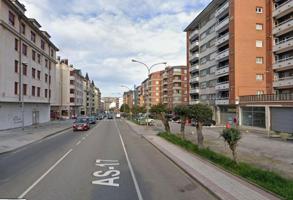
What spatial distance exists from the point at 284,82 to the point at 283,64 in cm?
253

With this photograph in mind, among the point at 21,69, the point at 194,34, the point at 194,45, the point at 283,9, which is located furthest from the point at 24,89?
the point at 194,34

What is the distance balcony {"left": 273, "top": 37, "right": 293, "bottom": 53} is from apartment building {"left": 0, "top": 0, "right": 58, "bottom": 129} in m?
34.5

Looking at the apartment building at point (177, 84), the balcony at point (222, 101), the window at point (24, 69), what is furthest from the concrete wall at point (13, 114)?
the apartment building at point (177, 84)

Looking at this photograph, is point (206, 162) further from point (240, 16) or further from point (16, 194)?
point (240, 16)

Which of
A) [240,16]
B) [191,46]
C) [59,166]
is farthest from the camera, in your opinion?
[191,46]

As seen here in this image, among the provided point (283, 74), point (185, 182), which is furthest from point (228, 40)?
point (185, 182)

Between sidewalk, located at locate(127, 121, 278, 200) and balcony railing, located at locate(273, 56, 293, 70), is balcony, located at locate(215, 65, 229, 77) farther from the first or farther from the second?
sidewalk, located at locate(127, 121, 278, 200)

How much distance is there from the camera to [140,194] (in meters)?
8.79

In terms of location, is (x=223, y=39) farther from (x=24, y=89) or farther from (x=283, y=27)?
(x=24, y=89)

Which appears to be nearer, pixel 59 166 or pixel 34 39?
pixel 59 166

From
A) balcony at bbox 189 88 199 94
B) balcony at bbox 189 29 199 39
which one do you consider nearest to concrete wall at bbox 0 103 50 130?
balcony at bbox 189 88 199 94

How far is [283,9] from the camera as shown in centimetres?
4700

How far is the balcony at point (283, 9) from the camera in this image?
45419mm

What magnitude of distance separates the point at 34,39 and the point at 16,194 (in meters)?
45.6
